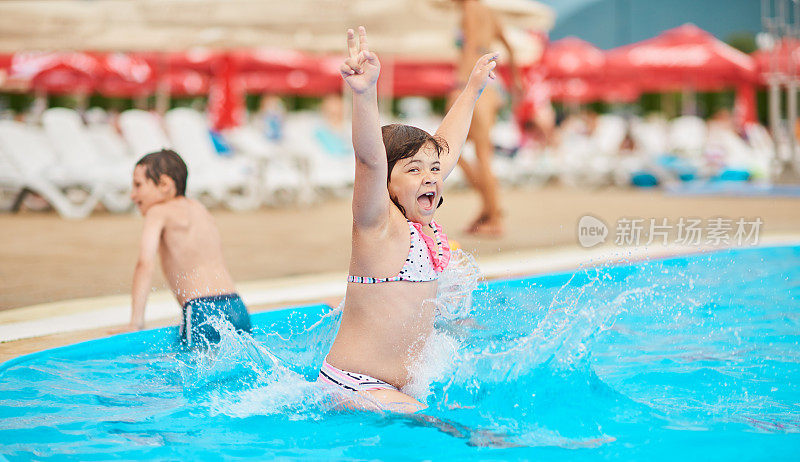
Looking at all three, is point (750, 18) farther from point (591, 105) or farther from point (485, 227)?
point (485, 227)

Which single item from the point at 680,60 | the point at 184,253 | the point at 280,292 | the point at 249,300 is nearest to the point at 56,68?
the point at 680,60

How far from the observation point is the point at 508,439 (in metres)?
2.77

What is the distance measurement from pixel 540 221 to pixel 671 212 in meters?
1.83

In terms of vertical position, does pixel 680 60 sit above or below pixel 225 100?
above

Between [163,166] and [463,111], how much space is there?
53.7 inches

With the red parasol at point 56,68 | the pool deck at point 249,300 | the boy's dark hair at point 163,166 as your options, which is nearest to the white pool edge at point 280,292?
the pool deck at point 249,300

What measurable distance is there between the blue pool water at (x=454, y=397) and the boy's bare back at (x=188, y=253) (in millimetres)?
257

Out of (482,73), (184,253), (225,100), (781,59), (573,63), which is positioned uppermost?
(573,63)

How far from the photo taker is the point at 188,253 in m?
3.76

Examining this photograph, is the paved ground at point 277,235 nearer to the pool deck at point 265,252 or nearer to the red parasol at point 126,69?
the pool deck at point 265,252

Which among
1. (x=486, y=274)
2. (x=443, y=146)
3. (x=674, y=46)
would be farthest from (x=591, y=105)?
(x=443, y=146)

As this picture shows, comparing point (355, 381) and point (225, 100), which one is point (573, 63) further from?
point (355, 381)

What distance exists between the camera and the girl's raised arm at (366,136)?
2.29 metres

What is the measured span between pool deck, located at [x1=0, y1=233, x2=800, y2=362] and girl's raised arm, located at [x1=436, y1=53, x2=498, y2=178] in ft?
4.56
